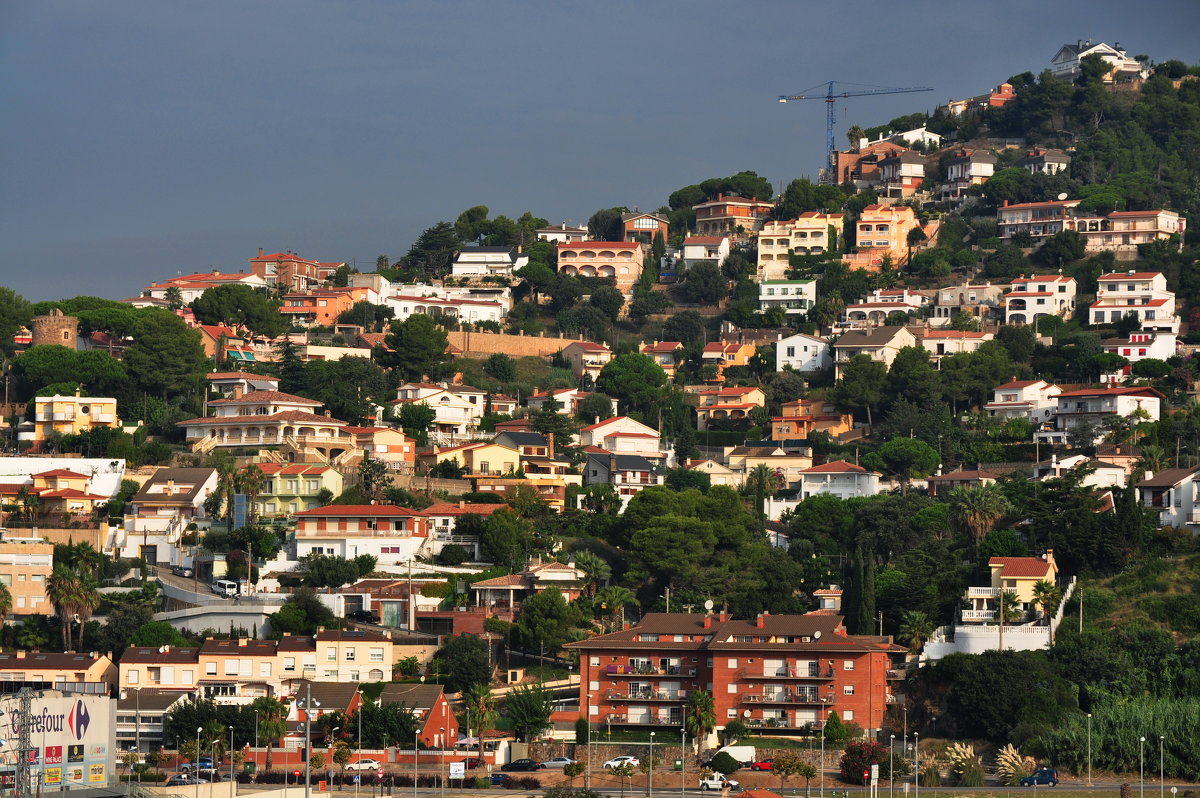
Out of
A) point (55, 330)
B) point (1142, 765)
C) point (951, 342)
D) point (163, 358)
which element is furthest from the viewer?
point (951, 342)

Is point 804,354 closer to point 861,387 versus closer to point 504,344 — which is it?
point 861,387

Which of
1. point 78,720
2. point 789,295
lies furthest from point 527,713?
point 789,295

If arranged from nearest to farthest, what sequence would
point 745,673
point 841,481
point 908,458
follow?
point 745,673 → point 841,481 → point 908,458

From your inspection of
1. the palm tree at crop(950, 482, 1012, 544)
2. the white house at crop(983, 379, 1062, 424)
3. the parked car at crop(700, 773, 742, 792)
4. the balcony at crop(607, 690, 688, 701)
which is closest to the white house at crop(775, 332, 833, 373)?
the white house at crop(983, 379, 1062, 424)

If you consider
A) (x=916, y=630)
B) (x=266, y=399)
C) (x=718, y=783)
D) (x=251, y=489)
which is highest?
(x=266, y=399)

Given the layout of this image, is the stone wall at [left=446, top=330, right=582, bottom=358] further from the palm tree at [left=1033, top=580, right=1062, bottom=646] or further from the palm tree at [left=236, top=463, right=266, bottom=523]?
the palm tree at [left=1033, top=580, right=1062, bottom=646]

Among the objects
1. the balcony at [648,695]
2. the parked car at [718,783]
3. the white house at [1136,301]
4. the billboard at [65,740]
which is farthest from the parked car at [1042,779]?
the white house at [1136,301]
